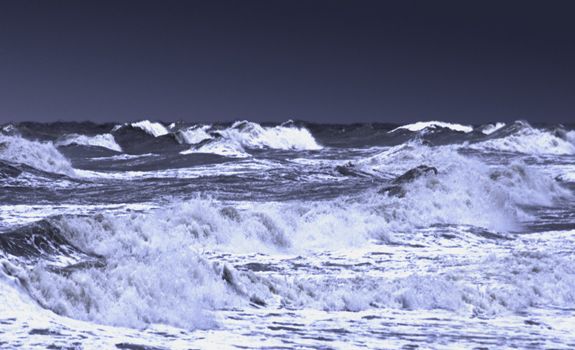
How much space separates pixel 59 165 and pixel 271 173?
247 inches

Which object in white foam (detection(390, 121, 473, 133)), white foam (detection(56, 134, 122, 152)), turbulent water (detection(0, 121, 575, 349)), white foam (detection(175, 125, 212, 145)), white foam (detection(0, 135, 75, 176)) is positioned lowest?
turbulent water (detection(0, 121, 575, 349))

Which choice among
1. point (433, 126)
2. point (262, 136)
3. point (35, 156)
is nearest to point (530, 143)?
point (262, 136)

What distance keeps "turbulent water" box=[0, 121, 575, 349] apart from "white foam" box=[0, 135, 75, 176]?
3.8 inches

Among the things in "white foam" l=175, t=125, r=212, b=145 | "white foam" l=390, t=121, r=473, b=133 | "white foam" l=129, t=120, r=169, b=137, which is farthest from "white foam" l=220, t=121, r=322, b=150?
"white foam" l=390, t=121, r=473, b=133

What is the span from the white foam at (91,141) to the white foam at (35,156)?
59.7 ft

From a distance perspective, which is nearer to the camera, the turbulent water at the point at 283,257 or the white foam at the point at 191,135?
the turbulent water at the point at 283,257

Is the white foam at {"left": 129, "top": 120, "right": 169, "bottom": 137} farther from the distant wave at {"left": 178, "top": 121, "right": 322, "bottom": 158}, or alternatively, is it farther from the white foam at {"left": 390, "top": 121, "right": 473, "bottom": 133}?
the white foam at {"left": 390, "top": 121, "right": 473, "bottom": 133}

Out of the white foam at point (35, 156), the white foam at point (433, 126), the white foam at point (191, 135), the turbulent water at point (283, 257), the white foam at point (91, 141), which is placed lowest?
the turbulent water at point (283, 257)

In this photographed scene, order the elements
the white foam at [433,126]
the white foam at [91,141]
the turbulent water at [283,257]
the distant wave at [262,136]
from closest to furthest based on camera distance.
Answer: the turbulent water at [283,257] → the white foam at [91,141] → the distant wave at [262,136] → the white foam at [433,126]

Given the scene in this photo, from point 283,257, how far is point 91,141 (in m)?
38.5

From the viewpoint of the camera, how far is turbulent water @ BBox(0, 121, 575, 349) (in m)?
9.56

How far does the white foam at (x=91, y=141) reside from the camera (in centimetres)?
5162

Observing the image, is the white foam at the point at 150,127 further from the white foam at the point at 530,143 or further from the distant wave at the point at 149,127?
the white foam at the point at 530,143

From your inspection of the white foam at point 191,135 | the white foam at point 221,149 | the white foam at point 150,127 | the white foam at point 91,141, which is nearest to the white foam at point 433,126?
the white foam at point 150,127
